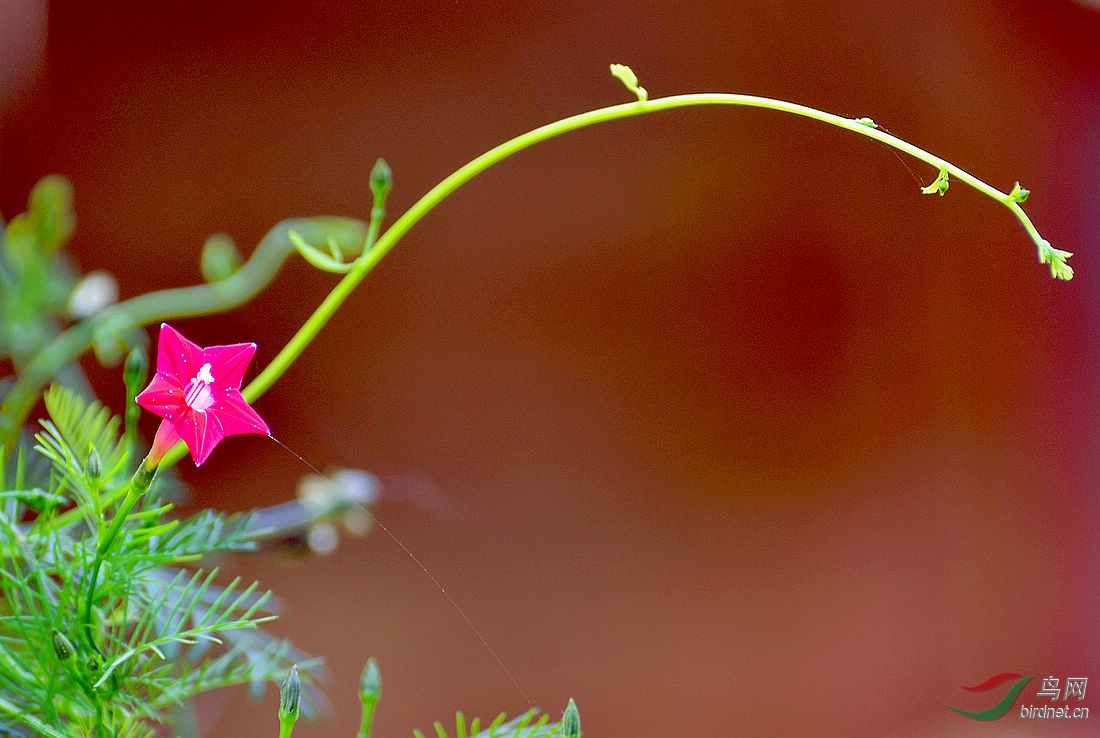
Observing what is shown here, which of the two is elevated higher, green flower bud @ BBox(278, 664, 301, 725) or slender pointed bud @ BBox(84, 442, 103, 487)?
slender pointed bud @ BBox(84, 442, 103, 487)

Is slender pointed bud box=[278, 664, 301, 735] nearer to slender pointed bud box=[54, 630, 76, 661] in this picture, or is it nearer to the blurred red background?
slender pointed bud box=[54, 630, 76, 661]

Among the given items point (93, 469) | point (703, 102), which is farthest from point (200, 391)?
point (703, 102)

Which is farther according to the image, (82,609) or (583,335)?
(583,335)

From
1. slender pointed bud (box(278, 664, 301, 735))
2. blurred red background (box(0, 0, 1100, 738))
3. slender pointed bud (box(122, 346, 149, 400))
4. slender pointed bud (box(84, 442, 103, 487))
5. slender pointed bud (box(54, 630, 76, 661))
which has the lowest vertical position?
slender pointed bud (box(278, 664, 301, 735))

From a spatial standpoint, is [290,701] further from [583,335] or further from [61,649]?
[583,335]

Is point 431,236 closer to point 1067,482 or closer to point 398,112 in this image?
point 398,112

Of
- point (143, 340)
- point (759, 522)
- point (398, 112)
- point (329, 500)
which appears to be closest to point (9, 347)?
point (143, 340)

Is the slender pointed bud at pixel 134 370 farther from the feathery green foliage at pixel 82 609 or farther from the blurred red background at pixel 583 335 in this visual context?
the blurred red background at pixel 583 335

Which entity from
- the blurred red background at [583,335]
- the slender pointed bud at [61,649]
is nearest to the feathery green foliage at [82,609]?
the slender pointed bud at [61,649]

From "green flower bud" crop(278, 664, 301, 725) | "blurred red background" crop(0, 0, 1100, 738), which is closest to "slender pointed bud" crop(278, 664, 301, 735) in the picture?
"green flower bud" crop(278, 664, 301, 725)
